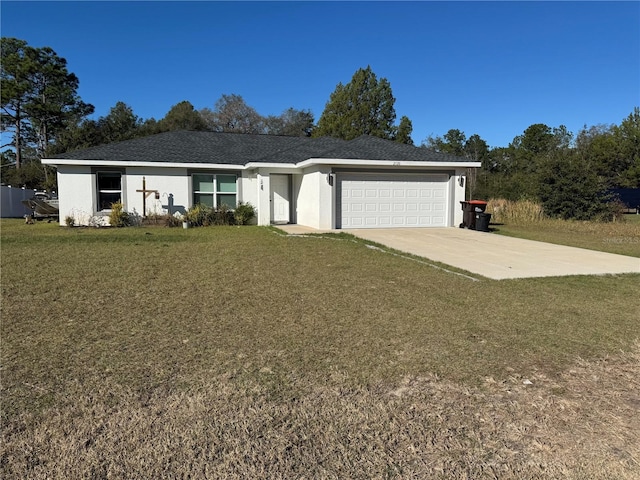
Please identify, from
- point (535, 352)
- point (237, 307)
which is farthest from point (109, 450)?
point (535, 352)

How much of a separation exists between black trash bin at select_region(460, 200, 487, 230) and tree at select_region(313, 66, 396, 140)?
2401cm

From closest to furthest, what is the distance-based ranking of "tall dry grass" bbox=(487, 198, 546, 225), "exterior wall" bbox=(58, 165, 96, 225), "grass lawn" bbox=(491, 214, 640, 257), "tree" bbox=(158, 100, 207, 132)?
"grass lawn" bbox=(491, 214, 640, 257), "exterior wall" bbox=(58, 165, 96, 225), "tall dry grass" bbox=(487, 198, 546, 225), "tree" bbox=(158, 100, 207, 132)

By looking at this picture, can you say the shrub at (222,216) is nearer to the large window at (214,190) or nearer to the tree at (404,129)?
the large window at (214,190)

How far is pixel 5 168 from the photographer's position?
44.0 m

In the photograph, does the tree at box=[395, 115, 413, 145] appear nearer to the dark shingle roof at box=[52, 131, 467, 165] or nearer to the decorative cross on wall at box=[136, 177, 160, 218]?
the dark shingle roof at box=[52, 131, 467, 165]

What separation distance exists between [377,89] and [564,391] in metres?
40.2

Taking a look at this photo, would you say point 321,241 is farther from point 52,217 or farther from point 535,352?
point 52,217

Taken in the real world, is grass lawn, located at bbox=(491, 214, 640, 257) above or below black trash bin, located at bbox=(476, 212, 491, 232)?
below

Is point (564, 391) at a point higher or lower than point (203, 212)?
lower

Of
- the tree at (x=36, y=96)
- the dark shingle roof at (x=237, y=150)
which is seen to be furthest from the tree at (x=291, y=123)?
the dark shingle roof at (x=237, y=150)

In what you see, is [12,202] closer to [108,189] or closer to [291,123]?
[108,189]

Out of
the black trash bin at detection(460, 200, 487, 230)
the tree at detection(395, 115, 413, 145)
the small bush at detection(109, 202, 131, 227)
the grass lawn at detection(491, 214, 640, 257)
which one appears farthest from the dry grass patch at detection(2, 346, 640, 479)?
the tree at detection(395, 115, 413, 145)

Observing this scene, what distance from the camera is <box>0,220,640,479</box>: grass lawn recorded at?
254 cm

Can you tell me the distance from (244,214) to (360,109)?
2500cm
